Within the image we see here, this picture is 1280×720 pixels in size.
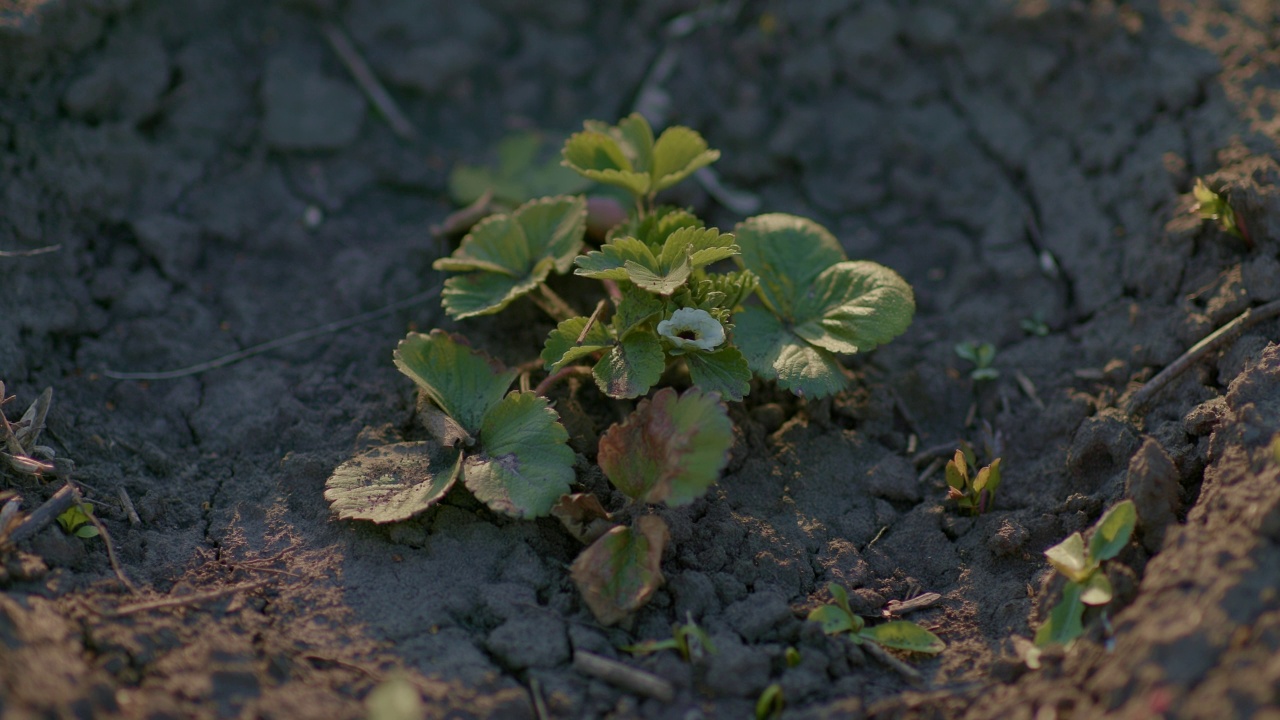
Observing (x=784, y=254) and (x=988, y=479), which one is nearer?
(x=988, y=479)

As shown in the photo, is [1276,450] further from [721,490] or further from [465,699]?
[465,699]

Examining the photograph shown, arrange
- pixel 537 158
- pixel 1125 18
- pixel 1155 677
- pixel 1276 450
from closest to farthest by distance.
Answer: pixel 1155 677 → pixel 1276 450 → pixel 1125 18 → pixel 537 158

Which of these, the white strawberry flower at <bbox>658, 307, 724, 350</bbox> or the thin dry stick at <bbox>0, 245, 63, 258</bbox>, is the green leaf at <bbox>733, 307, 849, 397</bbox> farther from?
the thin dry stick at <bbox>0, 245, 63, 258</bbox>

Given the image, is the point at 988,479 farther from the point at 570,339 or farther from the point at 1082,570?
the point at 570,339

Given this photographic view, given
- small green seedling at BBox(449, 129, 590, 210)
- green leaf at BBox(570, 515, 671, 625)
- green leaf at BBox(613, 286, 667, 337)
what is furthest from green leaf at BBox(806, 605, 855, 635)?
small green seedling at BBox(449, 129, 590, 210)

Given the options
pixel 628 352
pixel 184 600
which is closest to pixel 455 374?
pixel 628 352

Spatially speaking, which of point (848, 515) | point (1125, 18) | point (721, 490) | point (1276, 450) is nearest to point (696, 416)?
point (721, 490)

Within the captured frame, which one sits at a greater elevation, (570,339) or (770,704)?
(570,339)

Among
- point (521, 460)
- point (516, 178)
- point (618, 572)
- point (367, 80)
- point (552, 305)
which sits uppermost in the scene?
point (367, 80)
